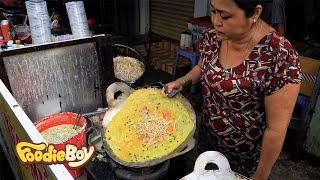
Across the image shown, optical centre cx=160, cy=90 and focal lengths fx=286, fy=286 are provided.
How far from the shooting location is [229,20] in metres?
1.46

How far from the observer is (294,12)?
5.52 metres

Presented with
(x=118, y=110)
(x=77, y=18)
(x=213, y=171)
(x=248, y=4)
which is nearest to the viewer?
(x=213, y=171)

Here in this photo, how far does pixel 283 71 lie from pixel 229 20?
386 mm

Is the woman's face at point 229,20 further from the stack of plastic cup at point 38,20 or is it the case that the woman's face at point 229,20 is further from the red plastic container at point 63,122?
the stack of plastic cup at point 38,20

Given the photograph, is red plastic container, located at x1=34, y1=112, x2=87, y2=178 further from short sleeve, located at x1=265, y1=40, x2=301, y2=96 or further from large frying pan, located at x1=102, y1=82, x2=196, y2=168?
short sleeve, located at x1=265, y1=40, x2=301, y2=96

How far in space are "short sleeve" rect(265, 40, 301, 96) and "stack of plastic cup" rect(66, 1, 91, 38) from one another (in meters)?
1.62

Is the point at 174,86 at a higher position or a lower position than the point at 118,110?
higher

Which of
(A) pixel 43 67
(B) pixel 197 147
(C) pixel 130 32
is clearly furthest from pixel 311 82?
(C) pixel 130 32

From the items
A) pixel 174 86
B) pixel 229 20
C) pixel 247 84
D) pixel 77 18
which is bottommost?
pixel 174 86

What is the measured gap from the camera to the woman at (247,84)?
1477 mm

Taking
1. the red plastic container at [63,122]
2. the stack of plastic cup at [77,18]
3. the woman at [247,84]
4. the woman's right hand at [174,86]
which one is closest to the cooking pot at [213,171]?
the woman at [247,84]

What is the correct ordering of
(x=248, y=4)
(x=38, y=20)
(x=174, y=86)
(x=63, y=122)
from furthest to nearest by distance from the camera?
(x=38, y=20), (x=63, y=122), (x=174, y=86), (x=248, y=4)

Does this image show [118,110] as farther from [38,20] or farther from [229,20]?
[38,20]

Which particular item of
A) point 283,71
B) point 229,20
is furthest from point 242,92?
point 229,20
